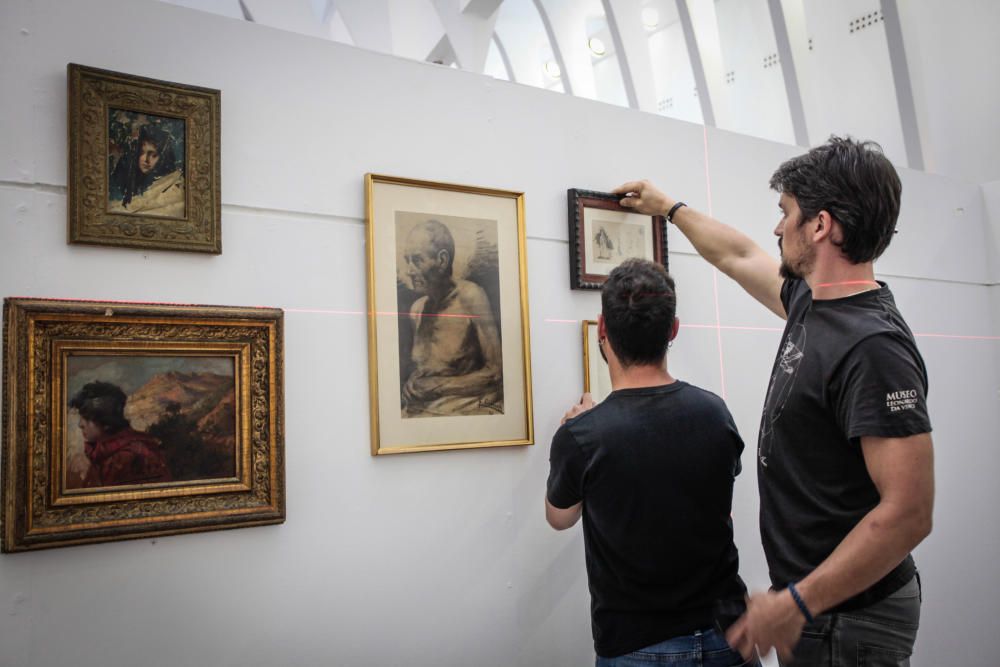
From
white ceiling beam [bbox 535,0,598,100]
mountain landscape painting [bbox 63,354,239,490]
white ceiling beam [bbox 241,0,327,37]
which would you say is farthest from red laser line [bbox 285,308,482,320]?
white ceiling beam [bbox 535,0,598,100]

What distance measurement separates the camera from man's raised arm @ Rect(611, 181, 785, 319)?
2.97 metres

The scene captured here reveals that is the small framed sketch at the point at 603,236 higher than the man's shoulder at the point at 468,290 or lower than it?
higher

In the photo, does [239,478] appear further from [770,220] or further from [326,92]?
[770,220]

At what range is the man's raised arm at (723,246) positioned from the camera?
297 cm

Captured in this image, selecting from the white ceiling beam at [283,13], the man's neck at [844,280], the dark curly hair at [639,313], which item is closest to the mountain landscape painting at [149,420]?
the dark curly hair at [639,313]

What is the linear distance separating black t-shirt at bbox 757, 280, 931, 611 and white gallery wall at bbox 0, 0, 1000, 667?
3.87 ft

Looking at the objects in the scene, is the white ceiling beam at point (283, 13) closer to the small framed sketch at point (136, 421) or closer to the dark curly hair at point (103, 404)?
the small framed sketch at point (136, 421)

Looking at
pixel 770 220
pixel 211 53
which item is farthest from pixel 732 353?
pixel 211 53

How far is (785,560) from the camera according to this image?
2186mm

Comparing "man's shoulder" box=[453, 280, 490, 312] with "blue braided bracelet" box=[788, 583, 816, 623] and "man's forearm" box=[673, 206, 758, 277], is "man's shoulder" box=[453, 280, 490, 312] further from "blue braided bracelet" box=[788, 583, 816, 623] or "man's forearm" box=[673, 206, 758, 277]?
"blue braided bracelet" box=[788, 583, 816, 623]

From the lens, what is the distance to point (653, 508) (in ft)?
7.06

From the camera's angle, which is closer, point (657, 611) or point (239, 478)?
point (657, 611)

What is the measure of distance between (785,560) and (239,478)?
5.81ft

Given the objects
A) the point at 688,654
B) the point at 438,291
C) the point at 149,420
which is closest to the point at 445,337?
the point at 438,291
